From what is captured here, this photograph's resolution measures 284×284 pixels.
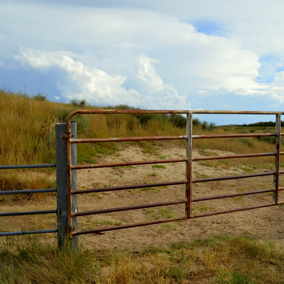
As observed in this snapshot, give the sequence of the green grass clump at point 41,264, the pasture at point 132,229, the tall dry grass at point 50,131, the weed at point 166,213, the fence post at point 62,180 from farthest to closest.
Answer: the tall dry grass at point 50,131
the weed at point 166,213
the fence post at point 62,180
the pasture at point 132,229
the green grass clump at point 41,264

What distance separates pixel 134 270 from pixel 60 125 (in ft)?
6.12

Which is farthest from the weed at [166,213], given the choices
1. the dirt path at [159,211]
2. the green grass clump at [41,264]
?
the green grass clump at [41,264]

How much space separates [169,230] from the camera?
4.69 meters

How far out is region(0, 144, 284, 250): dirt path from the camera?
4.41 metres

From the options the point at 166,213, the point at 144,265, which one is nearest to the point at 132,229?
the point at 166,213

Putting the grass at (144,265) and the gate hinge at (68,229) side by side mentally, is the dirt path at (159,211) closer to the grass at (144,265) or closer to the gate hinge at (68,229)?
the grass at (144,265)

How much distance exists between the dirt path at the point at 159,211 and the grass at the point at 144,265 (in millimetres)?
537

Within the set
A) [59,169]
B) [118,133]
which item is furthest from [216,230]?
[118,133]

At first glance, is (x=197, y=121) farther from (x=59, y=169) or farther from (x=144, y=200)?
(x=59, y=169)

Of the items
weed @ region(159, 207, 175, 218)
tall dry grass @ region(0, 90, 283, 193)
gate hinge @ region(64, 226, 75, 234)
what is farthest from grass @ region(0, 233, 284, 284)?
tall dry grass @ region(0, 90, 283, 193)

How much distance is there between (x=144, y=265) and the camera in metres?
3.15

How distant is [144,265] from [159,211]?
2644 millimetres

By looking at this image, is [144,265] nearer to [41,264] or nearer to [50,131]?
[41,264]

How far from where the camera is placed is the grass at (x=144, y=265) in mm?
2924
